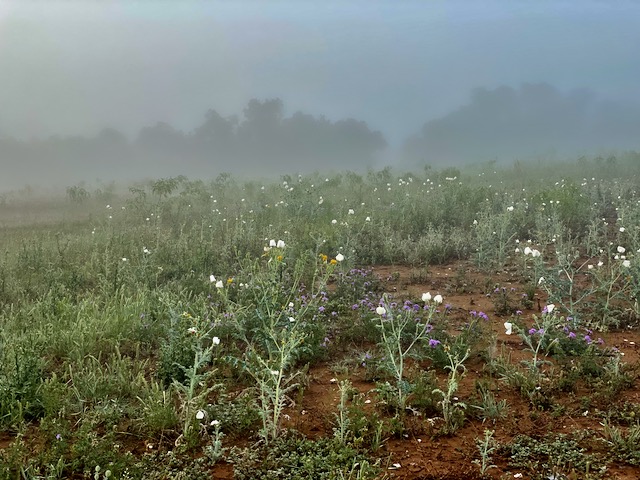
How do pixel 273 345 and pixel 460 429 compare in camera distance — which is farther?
pixel 273 345

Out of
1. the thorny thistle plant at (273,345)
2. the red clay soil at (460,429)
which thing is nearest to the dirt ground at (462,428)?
the red clay soil at (460,429)

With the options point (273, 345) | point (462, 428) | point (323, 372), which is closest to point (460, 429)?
point (462, 428)

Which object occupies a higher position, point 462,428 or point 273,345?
point 273,345

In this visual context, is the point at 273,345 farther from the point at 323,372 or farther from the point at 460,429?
the point at 460,429

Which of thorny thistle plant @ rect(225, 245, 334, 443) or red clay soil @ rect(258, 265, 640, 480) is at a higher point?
thorny thistle plant @ rect(225, 245, 334, 443)

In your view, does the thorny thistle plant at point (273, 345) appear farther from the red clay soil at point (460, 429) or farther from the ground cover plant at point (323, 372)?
the red clay soil at point (460, 429)

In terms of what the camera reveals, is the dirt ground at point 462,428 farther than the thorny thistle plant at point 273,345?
No

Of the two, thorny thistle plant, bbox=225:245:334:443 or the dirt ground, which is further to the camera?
thorny thistle plant, bbox=225:245:334:443

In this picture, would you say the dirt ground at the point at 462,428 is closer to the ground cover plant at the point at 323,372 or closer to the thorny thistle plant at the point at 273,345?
the ground cover plant at the point at 323,372

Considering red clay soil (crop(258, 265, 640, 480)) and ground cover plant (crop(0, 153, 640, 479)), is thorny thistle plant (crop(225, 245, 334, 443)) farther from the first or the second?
red clay soil (crop(258, 265, 640, 480))

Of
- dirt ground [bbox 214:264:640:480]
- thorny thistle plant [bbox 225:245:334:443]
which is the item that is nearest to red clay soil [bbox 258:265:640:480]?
dirt ground [bbox 214:264:640:480]

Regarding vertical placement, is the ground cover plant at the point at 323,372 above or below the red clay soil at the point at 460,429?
above

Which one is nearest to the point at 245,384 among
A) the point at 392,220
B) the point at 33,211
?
the point at 392,220

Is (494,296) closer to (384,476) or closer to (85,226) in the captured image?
(384,476)
